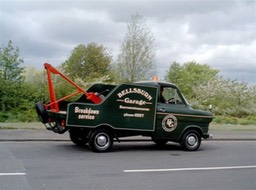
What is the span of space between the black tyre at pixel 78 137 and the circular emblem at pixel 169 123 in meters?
2.53

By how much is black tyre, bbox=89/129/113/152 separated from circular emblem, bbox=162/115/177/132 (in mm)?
1785

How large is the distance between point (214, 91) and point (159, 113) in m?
24.6

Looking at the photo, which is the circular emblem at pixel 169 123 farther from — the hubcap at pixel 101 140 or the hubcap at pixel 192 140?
the hubcap at pixel 101 140

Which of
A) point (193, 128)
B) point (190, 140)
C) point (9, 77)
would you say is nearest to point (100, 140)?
point (190, 140)

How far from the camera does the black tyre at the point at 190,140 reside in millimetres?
12156

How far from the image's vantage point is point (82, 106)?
35.1ft

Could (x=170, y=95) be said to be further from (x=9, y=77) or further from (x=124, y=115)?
(x=9, y=77)

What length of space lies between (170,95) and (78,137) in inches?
A: 130

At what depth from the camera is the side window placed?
12.0 meters

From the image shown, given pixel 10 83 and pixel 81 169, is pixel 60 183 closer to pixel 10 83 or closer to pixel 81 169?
pixel 81 169

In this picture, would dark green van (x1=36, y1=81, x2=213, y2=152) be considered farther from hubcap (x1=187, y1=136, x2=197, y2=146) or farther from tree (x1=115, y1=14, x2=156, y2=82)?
tree (x1=115, y1=14, x2=156, y2=82)

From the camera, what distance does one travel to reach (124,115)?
1123 cm


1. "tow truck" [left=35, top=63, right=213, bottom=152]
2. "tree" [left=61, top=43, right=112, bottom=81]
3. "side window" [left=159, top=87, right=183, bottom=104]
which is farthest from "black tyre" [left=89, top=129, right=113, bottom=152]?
"tree" [left=61, top=43, right=112, bottom=81]

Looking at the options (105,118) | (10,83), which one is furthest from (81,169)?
(10,83)
